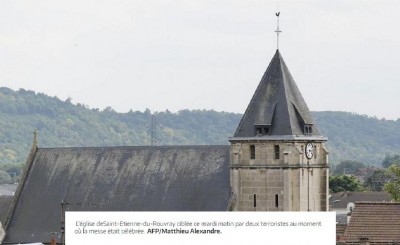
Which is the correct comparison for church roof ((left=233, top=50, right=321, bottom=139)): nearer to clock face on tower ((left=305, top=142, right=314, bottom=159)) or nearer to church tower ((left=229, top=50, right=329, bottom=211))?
church tower ((left=229, top=50, right=329, bottom=211))

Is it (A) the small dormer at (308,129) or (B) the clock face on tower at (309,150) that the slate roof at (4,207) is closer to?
(B) the clock face on tower at (309,150)

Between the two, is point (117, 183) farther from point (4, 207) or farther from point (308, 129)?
point (308, 129)

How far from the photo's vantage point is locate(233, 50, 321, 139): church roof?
331 feet

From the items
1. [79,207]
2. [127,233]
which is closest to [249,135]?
[79,207]

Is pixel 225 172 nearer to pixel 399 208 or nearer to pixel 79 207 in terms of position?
pixel 79 207

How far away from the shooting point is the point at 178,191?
340ft

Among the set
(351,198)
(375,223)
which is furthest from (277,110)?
(351,198)

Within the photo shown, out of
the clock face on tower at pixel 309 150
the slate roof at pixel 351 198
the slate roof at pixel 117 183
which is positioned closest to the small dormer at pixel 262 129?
the clock face on tower at pixel 309 150

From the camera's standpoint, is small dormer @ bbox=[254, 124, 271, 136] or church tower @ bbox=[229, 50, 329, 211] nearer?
church tower @ bbox=[229, 50, 329, 211]

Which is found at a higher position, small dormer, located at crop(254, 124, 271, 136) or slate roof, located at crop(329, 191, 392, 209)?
slate roof, located at crop(329, 191, 392, 209)

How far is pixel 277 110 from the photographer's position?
102 metres

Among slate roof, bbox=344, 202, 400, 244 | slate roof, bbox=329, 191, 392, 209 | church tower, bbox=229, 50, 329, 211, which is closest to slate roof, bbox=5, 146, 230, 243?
church tower, bbox=229, 50, 329, 211

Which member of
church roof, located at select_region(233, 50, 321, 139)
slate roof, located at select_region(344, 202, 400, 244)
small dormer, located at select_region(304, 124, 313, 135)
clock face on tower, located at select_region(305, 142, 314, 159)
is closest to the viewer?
slate roof, located at select_region(344, 202, 400, 244)

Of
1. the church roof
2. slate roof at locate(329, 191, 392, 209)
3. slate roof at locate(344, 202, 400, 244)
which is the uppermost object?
slate roof at locate(329, 191, 392, 209)
